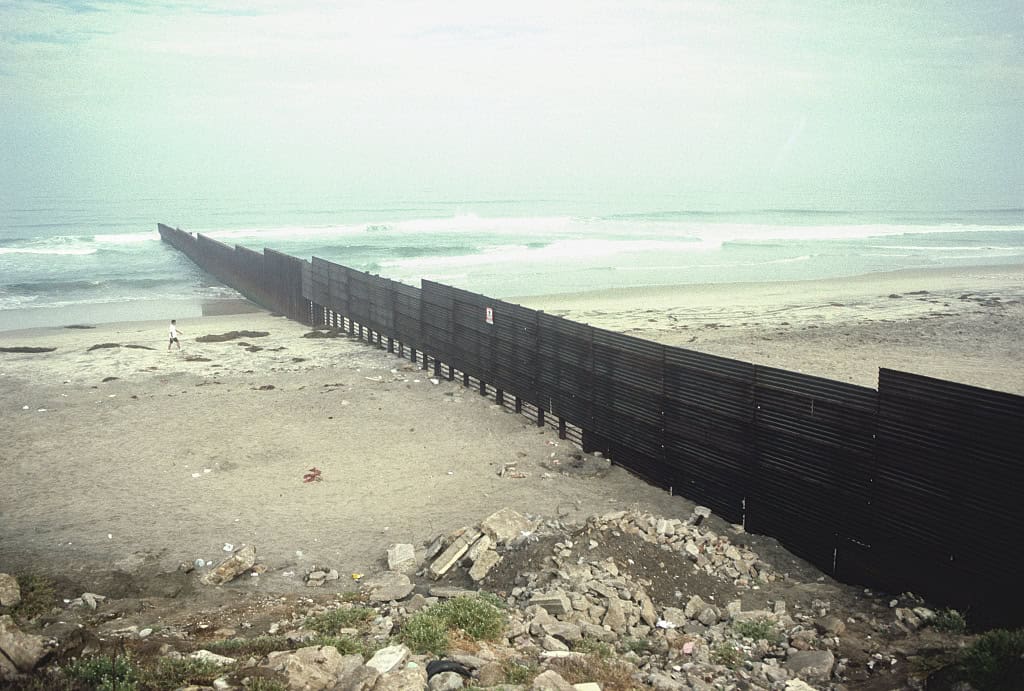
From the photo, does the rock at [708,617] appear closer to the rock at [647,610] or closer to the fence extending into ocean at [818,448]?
the rock at [647,610]

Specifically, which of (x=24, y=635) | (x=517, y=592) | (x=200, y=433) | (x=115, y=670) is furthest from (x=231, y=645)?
(x=200, y=433)

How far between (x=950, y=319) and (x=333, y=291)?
2045cm

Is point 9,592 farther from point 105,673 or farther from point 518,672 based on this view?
point 518,672

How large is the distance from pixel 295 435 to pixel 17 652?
9.59 m

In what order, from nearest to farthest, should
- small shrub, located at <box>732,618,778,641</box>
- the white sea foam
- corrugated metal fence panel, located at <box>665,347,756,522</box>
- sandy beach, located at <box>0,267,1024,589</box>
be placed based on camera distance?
1. small shrub, located at <box>732,618,778,641</box>
2. corrugated metal fence panel, located at <box>665,347,756,522</box>
3. sandy beach, located at <box>0,267,1024,589</box>
4. the white sea foam

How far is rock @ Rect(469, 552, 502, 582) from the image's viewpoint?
32.7 feet

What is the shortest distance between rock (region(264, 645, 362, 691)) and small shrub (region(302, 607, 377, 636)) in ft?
2.68

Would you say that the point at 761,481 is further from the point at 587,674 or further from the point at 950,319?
the point at 950,319

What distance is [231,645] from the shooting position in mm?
7914

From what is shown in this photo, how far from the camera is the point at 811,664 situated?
24.8ft

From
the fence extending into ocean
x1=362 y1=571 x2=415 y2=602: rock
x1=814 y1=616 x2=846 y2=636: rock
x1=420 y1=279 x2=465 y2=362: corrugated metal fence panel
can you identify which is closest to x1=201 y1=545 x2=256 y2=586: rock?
x1=362 y1=571 x2=415 y2=602: rock

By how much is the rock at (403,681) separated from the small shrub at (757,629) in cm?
335

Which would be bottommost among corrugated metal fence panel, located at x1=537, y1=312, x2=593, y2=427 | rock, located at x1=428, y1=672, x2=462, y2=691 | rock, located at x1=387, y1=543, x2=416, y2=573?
rock, located at x1=387, y1=543, x2=416, y2=573

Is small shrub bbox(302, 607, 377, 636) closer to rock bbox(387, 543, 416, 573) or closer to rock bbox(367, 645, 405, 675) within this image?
rock bbox(367, 645, 405, 675)
